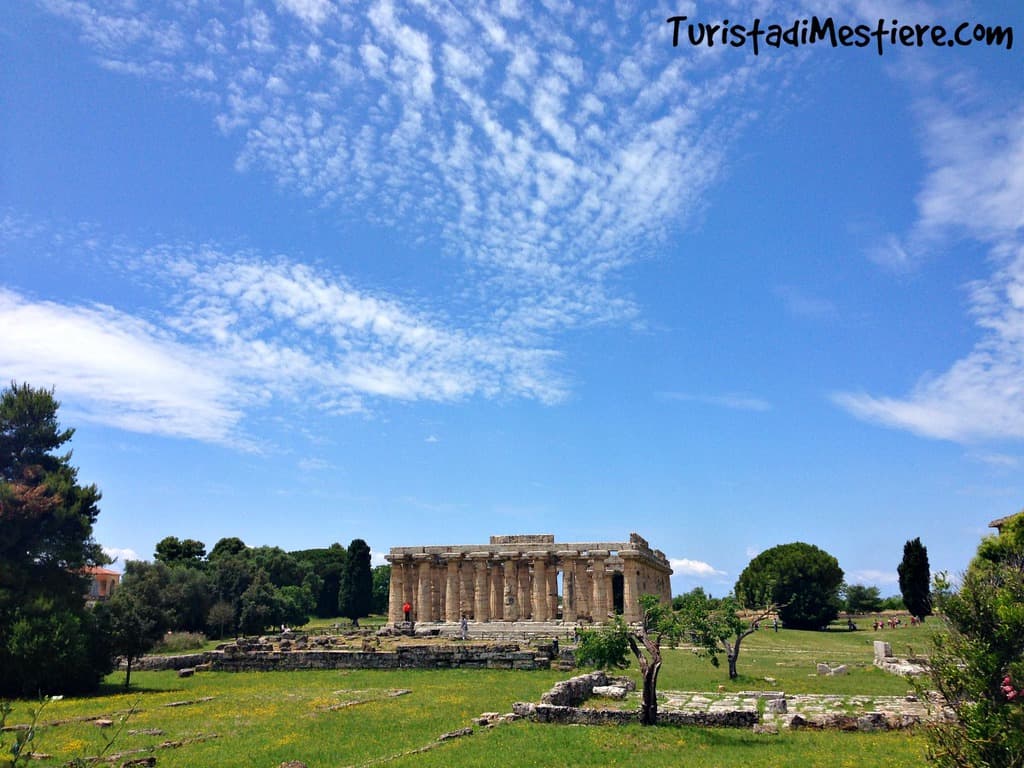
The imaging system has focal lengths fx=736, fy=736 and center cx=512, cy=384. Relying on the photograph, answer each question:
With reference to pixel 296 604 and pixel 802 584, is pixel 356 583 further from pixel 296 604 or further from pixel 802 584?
pixel 802 584

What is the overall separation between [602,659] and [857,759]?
787 cm

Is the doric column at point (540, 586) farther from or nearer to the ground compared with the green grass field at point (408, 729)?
farther from the ground

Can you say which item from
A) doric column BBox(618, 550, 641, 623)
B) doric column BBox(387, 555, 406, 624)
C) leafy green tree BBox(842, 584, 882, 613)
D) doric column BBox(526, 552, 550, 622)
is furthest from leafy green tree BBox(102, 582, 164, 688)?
leafy green tree BBox(842, 584, 882, 613)

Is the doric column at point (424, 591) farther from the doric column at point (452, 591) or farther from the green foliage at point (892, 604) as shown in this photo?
the green foliage at point (892, 604)

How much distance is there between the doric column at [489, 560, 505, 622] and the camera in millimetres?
59906

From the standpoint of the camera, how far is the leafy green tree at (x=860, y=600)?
3895 inches

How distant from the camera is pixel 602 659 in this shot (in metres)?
21.6

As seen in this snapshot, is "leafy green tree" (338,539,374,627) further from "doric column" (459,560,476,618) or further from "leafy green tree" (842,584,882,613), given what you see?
"leafy green tree" (842,584,882,613)

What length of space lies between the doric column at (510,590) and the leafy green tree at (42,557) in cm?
3200

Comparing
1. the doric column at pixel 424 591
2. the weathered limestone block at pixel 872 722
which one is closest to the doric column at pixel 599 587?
the doric column at pixel 424 591

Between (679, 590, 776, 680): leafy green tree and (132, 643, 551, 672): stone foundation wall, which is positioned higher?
(679, 590, 776, 680): leafy green tree

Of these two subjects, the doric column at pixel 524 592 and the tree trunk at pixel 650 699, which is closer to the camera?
the tree trunk at pixel 650 699

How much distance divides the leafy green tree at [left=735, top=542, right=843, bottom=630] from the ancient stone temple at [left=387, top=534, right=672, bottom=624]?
16.2m

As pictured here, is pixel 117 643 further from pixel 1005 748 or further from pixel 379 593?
pixel 379 593
